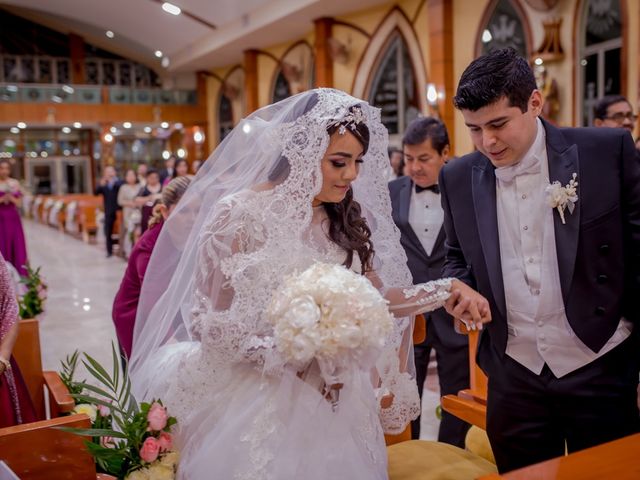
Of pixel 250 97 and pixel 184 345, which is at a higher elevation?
pixel 250 97

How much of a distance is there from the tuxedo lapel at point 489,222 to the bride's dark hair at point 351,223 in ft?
1.25

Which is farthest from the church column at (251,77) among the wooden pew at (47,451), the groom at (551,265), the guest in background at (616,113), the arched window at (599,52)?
the groom at (551,265)

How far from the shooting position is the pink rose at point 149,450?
1.95 m

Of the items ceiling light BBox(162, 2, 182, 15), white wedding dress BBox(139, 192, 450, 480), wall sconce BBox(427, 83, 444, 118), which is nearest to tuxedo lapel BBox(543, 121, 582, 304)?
white wedding dress BBox(139, 192, 450, 480)

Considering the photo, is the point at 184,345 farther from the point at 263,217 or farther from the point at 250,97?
the point at 250,97

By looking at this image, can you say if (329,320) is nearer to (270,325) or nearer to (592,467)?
(270,325)

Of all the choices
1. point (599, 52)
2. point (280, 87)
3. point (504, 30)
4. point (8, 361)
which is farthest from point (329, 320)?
point (280, 87)

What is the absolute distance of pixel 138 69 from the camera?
1046 inches

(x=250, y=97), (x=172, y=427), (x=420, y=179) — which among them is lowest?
(x=172, y=427)

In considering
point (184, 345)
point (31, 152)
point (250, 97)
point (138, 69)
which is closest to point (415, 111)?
point (250, 97)

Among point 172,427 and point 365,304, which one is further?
point 172,427

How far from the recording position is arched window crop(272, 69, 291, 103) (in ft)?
58.7

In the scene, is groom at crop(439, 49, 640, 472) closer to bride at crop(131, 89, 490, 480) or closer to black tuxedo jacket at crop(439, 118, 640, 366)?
black tuxedo jacket at crop(439, 118, 640, 366)

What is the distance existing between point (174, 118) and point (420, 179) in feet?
71.6
